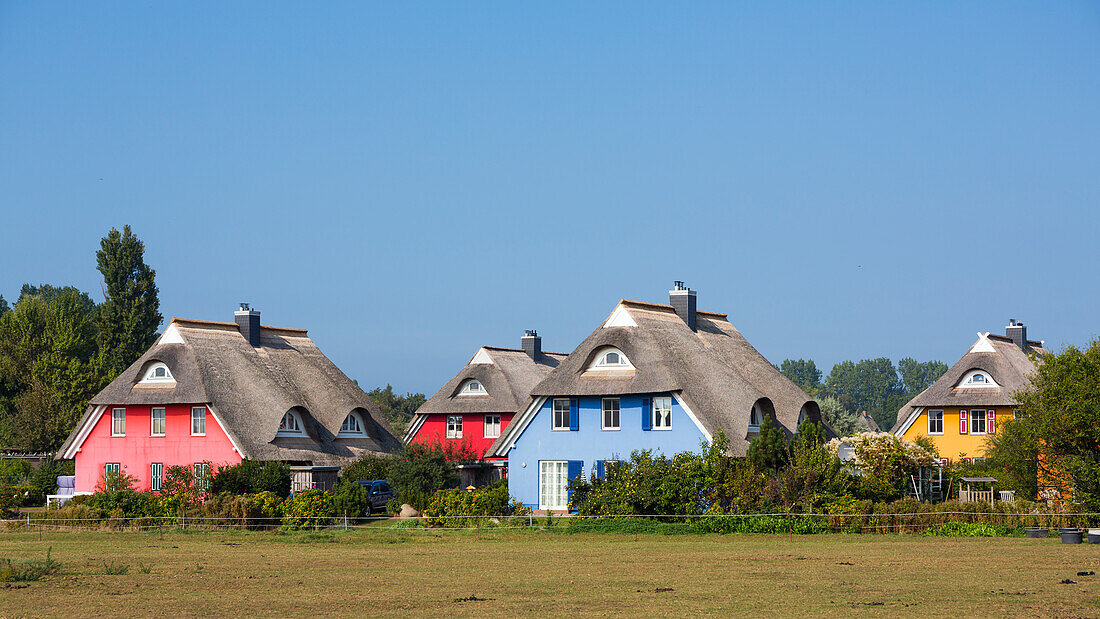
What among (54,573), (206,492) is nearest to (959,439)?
(206,492)

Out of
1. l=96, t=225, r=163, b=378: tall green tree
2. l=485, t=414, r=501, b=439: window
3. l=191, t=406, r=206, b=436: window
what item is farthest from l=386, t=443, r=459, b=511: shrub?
l=96, t=225, r=163, b=378: tall green tree

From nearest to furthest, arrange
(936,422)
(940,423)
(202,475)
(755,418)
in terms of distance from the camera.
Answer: (755,418), (202,475), (940,423), (936,422)

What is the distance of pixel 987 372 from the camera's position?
66.0 metres

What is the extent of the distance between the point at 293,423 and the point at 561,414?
12.6 metres

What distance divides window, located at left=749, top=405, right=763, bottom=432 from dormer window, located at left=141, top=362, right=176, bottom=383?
24.7 meters

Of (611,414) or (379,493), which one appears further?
(379,493)

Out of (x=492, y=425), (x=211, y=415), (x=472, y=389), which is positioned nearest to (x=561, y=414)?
(x=211, y=415)

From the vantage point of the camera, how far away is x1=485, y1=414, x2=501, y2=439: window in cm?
6575

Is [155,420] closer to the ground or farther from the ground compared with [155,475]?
farther from the ground

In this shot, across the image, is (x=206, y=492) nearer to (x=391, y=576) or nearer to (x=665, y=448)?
(x=665, y=448)

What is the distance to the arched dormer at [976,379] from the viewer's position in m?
66.2

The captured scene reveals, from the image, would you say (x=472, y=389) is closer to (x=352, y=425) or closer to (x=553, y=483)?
(x=352, y=425)

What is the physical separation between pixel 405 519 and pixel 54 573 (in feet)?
57.8

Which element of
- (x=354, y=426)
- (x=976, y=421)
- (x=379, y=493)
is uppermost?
(x=354, y=426)
